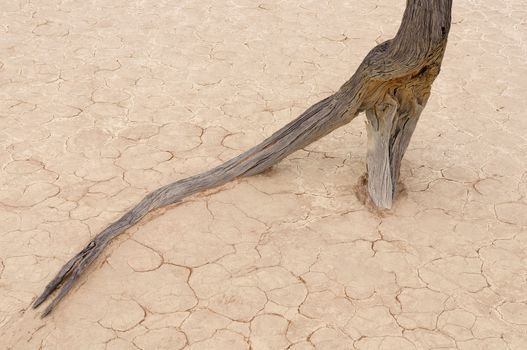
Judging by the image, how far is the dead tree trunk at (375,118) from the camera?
3.36m

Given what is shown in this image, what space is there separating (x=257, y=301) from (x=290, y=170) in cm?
99


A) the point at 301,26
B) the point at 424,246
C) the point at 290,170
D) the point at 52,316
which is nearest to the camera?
the point at 52,316

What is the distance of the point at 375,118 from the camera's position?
149 inches

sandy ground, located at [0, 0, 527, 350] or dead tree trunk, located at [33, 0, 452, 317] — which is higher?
dead tree trunk, located at [33, 0, 452, 317]

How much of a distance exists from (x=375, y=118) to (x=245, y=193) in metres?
0.68

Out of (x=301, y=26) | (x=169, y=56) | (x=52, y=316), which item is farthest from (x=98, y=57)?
(x=52, y=316)

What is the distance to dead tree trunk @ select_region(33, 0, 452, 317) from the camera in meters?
3.36

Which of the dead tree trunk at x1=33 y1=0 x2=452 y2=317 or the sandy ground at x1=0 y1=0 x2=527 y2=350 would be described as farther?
the dead tree trunk at x1=33 y1=0 x2=452 y2=317

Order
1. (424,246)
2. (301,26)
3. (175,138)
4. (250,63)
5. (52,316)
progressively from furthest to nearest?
(301,26) < (250,63) < (175,138) < (424,246) < (52,316)

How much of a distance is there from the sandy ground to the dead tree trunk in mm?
72

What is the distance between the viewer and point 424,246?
11.8ft

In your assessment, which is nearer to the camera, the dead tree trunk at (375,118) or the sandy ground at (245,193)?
the sandy ground at (245,193)

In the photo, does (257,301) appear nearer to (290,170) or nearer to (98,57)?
(290,170)

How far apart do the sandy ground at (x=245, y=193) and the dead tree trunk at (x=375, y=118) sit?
2.8 inches
